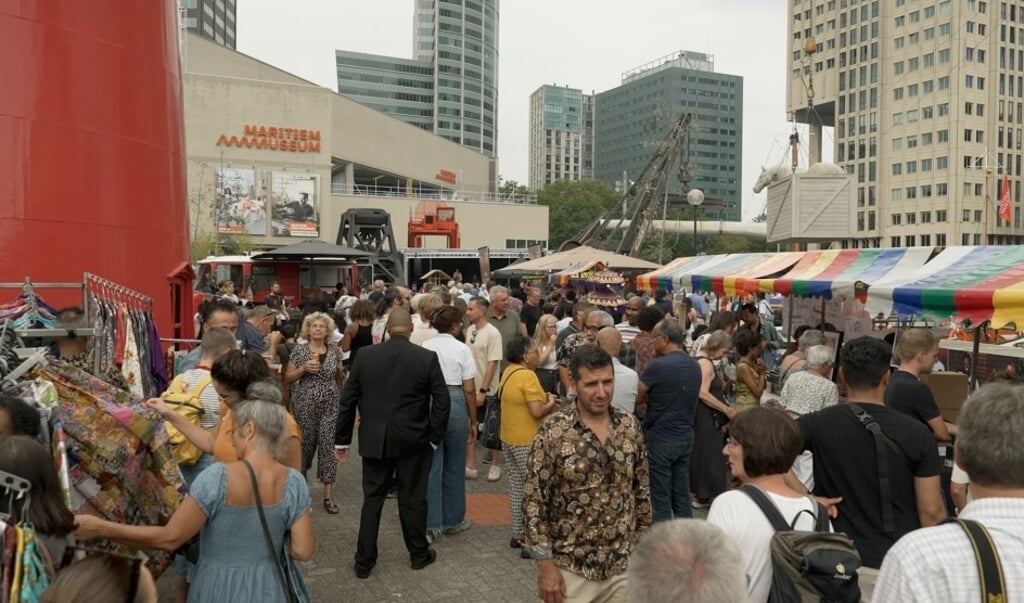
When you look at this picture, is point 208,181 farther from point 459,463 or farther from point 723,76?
point 723,76

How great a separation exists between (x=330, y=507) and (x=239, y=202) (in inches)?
1809

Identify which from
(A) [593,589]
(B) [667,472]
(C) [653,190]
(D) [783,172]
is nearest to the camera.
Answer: (A) [593,589]

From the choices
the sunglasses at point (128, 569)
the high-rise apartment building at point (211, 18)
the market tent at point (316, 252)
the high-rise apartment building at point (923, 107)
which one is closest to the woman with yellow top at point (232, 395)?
the sunglasses at point (128, 569)

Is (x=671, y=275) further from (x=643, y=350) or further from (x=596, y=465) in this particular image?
(x=596, y=465)

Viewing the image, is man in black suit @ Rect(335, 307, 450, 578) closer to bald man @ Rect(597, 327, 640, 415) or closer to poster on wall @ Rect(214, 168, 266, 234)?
bald man @ Rect(597, 327, 640, 415)

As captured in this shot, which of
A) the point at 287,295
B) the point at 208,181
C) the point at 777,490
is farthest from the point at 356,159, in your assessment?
the point at 777,490

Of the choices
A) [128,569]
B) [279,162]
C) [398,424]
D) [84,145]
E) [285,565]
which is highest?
[279,162]

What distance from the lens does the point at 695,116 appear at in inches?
5413

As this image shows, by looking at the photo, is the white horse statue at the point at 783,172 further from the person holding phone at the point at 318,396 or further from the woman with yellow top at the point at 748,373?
the person holding phone at the point at 318,396

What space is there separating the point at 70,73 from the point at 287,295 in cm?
1625

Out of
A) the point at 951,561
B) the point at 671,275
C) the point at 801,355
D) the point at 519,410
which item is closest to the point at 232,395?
the point at 519,410

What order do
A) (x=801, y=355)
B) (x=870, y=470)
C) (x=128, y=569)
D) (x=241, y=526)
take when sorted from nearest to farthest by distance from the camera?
(x=128, y=569), (x=241, y=526), (x=870, y=470), (x=801, y=355)

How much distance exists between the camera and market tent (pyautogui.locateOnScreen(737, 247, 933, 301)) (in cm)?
794

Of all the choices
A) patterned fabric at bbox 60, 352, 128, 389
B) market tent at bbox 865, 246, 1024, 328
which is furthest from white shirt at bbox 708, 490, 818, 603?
market tent at bbox 865, 246, 1024, 328
